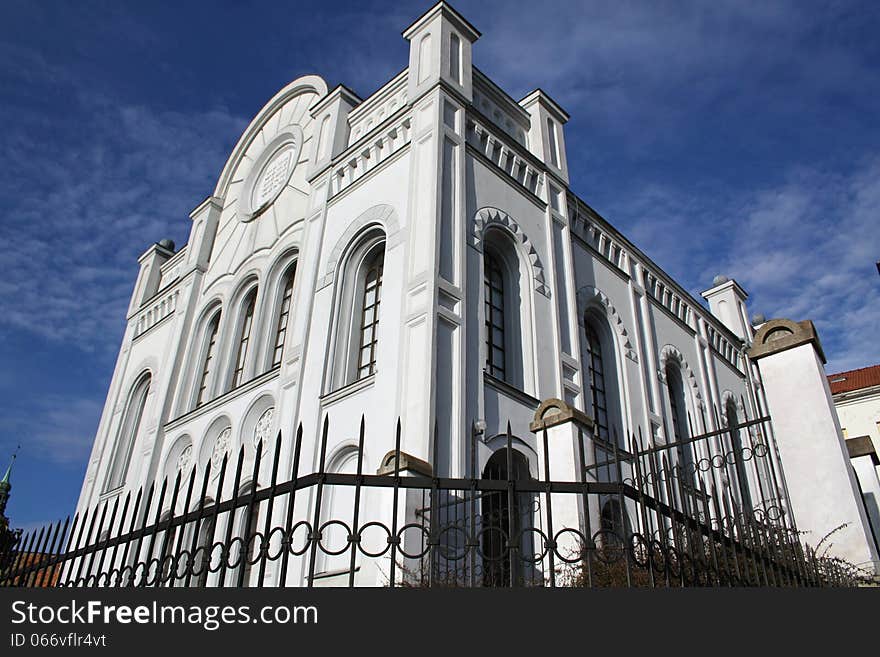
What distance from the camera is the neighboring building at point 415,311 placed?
10148mm

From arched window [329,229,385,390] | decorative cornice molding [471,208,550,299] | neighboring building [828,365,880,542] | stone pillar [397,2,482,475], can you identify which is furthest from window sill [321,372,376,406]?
neighboring building [828,365,880,542]

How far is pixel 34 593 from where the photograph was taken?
3.26 metres

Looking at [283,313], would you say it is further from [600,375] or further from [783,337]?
[783,337]

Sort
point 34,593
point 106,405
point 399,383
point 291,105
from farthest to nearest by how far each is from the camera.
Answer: point 106,405, point 291,105, point 399,383, point 34,593

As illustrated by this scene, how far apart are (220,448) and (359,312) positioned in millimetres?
4359

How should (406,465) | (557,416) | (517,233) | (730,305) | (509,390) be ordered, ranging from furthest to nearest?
(730,305) → (517,233) → (509,390) → (406,465) → (557,416)

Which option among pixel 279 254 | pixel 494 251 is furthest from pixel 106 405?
pixel 494 251

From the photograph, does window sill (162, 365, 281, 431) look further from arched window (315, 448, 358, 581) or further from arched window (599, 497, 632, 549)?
arched window (599, 497, 632, 549)

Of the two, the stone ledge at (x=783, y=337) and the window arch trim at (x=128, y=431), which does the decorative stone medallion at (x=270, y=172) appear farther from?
the stone ledge at (x=783, y=337)

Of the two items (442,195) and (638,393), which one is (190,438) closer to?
(442,195)

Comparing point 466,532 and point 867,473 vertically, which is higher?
point 867,473

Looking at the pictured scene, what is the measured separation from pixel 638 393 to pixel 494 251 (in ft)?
16.2

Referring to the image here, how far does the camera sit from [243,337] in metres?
16.1

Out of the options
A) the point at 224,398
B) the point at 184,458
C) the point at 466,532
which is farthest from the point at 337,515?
the point at 466,532
